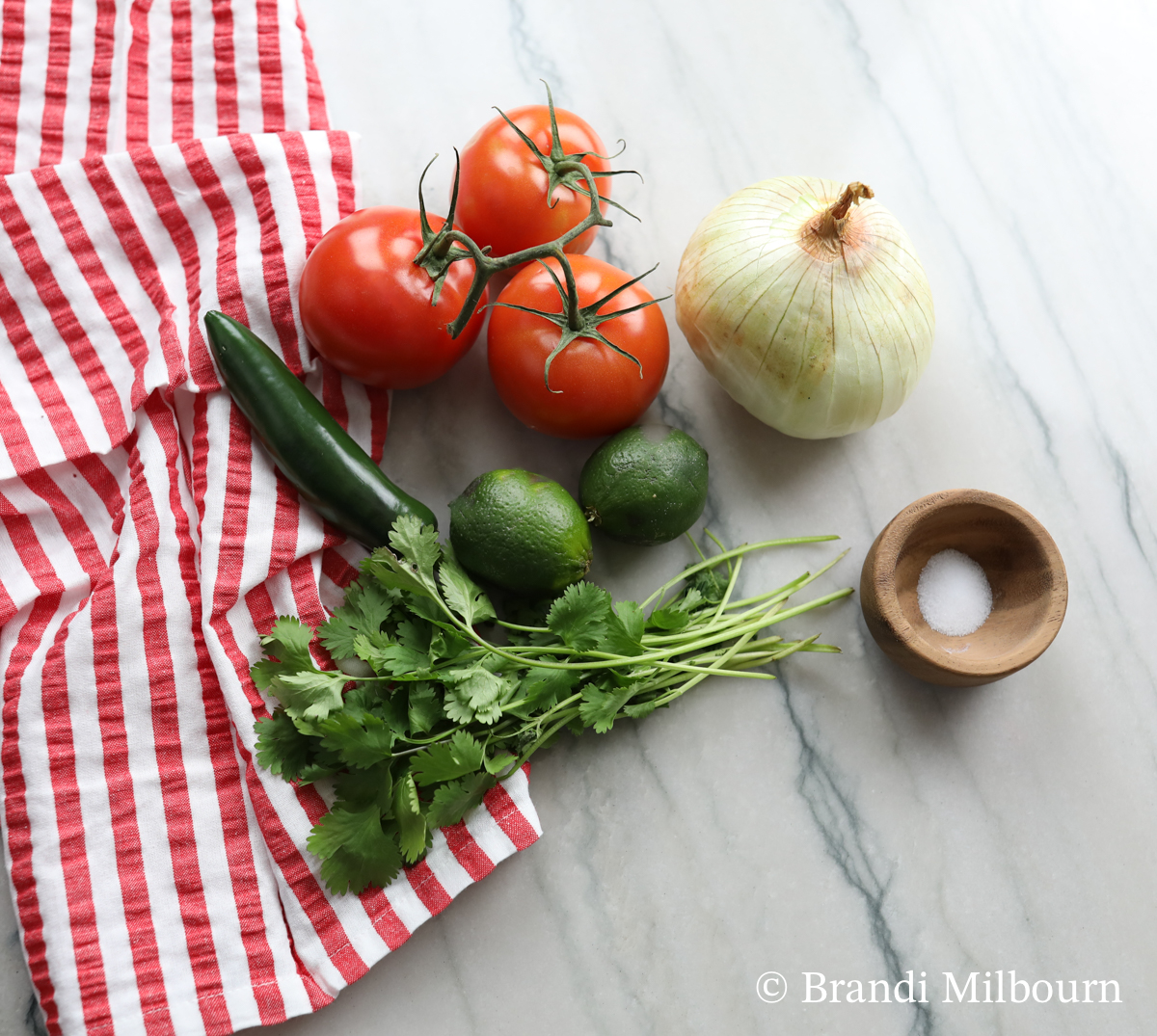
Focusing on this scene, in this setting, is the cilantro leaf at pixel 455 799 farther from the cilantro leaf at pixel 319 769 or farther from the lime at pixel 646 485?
the lime at pixel 646 485

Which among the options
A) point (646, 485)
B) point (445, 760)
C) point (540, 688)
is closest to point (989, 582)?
point (646, 485)

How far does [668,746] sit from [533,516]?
0.33 m


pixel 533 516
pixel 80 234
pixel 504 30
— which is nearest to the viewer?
pixel 533 516

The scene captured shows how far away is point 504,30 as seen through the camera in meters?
1.11

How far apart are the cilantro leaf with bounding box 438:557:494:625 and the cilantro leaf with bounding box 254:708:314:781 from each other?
200mm

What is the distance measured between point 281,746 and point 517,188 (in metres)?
0.62

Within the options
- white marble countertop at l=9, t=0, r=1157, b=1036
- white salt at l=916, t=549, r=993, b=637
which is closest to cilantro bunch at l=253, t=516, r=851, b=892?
white marble countertop at l=9, t=0, r=1157, b=1036

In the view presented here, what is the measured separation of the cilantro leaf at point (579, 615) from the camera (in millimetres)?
874

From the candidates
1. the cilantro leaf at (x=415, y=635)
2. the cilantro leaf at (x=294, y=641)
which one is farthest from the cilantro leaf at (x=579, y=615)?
the cilantro leaf at (x=294, y=641)

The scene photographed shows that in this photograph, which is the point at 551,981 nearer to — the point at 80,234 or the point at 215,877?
the point at 215,877

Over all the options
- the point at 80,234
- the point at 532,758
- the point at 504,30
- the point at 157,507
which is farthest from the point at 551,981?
the point at 504,30

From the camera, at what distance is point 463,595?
885 millimetres

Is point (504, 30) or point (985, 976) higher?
point (504, 30)

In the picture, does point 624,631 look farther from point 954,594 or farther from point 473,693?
point 954,594
